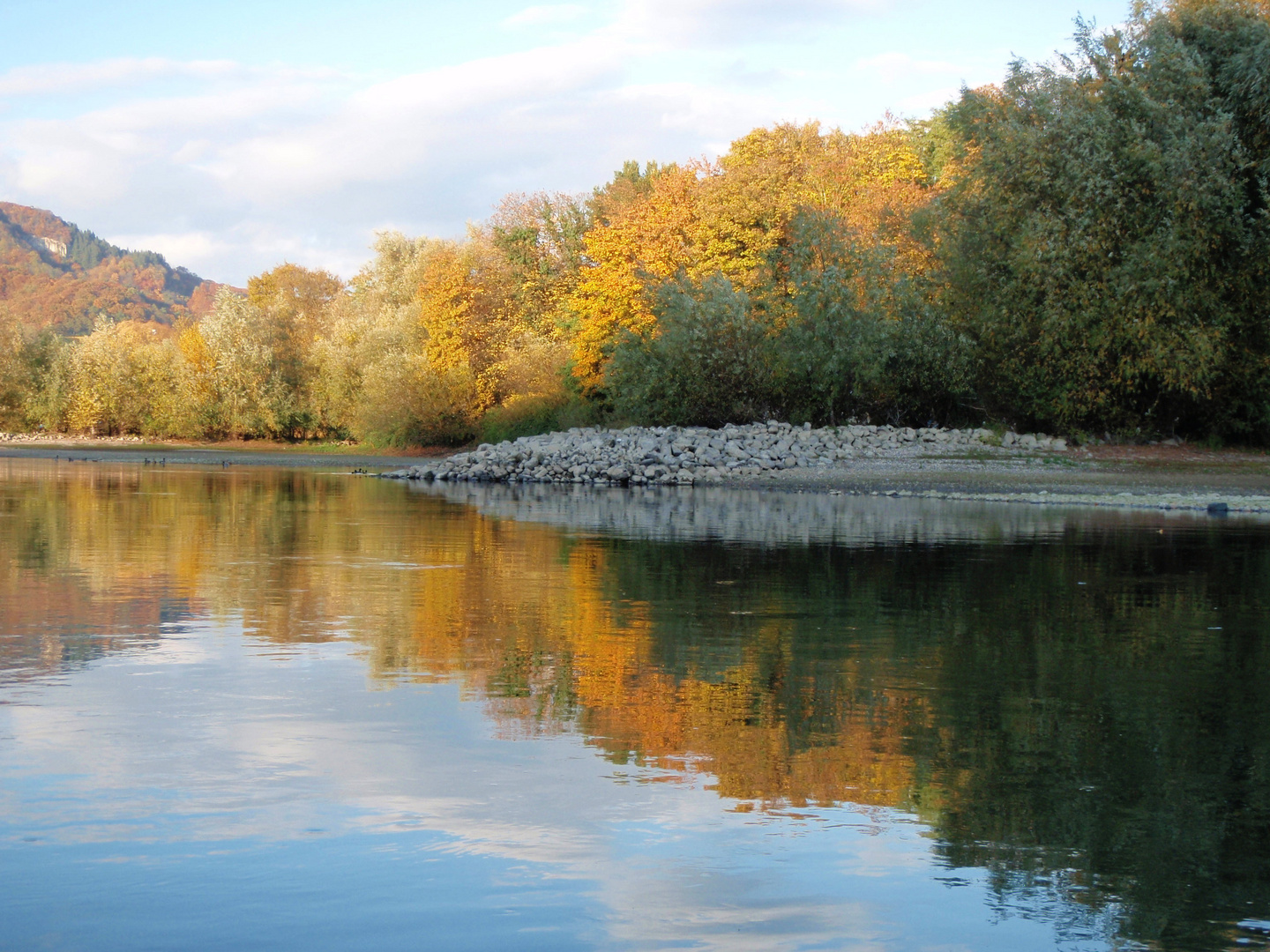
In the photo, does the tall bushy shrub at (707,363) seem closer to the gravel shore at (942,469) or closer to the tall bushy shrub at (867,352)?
the tall bushy shrub at (867,352)

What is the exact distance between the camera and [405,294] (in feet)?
260

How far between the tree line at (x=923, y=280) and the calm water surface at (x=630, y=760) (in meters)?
25.5

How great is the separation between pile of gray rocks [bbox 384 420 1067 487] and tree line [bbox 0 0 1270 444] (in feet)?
8.21

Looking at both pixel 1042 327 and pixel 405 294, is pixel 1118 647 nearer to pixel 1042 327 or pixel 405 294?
pixel 1042 327

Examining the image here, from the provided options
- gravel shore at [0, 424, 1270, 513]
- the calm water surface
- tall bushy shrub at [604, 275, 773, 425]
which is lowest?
the calm water surface

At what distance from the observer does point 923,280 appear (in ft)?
157

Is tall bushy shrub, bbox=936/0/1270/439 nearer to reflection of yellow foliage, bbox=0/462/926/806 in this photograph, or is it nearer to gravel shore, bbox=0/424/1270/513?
gravel shore, bbox=0/424/1270/513

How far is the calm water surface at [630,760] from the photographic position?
4434mm

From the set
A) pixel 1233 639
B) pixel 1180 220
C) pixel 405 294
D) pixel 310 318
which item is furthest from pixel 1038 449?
pixel 310 318

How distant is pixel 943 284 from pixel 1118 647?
3732 cm

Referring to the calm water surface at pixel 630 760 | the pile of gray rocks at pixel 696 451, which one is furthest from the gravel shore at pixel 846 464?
the calm water surface at pixel 630 760

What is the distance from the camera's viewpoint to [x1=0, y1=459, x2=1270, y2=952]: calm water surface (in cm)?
443

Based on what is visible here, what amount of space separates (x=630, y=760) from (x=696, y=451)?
110 ft

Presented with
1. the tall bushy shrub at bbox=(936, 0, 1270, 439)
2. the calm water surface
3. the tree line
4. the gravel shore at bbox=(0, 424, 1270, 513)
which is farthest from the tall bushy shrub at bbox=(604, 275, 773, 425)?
the calm water surface
